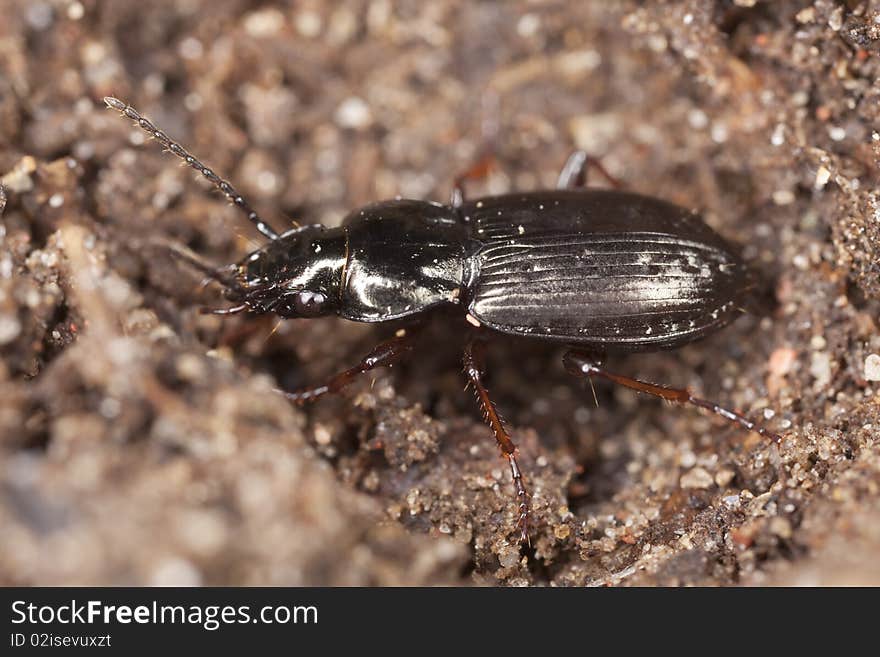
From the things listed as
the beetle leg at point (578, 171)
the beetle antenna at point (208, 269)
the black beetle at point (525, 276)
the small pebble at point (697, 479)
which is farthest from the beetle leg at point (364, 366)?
the small pebble at point (697, 479)

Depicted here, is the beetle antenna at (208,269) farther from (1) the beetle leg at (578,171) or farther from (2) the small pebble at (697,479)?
(2) the small pebble at (697,479)

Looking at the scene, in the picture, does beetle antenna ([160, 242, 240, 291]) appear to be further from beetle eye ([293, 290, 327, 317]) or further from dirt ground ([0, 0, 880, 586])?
beetle eye ([293, 290, 327, 317])

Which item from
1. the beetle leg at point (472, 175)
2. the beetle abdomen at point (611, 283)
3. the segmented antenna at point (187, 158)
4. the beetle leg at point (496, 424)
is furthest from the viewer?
the beetle leg at point (472, 175)

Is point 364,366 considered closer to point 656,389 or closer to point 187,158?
point 187,158

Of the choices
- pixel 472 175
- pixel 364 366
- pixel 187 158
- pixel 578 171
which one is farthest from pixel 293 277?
pixel 578 171

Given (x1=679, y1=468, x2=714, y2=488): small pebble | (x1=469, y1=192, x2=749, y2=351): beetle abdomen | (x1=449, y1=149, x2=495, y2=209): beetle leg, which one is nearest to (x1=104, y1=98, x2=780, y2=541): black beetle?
(x1=469, y1=192, x2=749, y2=351): beetle abdomen
